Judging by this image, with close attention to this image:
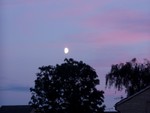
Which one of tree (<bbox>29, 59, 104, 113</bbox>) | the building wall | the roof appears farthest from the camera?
the roof

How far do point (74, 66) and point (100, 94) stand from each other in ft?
17.8

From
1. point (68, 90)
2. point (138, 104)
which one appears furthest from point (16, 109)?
point (138, 104)

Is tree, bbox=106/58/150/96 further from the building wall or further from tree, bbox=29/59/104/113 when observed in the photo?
the building wall

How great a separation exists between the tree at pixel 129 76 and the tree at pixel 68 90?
2419 mm

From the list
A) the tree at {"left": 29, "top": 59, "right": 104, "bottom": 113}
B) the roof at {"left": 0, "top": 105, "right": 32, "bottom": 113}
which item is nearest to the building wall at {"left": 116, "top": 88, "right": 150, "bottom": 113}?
the tree at {"left": 29, "top": 59, "right": 104, "bottom": 113}

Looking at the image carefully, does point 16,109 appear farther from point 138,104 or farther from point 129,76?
point 138,104

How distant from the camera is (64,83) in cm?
6638

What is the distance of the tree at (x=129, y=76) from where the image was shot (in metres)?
67.0

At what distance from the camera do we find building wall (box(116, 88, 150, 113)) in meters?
44.5

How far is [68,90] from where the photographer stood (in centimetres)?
6600

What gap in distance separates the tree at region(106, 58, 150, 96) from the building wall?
2191 centimetres

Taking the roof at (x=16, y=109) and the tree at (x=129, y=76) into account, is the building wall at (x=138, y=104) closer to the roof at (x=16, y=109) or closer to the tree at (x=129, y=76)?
the tree at (x=129, y=76)

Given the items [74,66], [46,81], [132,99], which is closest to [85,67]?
[74,66]

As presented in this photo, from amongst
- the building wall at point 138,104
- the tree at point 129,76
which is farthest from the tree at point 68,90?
the building wall at point 138,104
